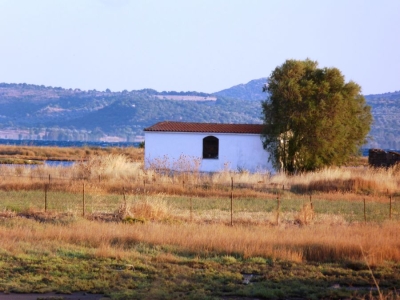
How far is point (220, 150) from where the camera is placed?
46.9 meters

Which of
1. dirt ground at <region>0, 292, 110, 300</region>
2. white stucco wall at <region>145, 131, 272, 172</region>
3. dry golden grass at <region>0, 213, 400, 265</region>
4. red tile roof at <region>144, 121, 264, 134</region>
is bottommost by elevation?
dirt ground at <region>0, 292, 110, 300</region>

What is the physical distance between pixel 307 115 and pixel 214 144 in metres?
7.48

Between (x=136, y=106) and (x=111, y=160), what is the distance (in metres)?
145

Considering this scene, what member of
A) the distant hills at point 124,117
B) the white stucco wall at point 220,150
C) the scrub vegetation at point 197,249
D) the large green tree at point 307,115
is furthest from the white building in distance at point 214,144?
the distant hills at point 124,117

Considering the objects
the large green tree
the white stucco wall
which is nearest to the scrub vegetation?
the large green tree

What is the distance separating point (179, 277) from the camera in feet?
43.1

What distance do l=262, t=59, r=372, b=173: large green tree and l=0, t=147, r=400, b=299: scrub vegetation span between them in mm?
13571

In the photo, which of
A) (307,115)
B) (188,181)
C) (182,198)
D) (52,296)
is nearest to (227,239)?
(52,296)

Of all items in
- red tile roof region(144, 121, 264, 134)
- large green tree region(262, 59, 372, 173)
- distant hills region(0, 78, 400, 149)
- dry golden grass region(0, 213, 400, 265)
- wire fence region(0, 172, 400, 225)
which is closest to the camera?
dry golden grass region(0, 213, 400, 265)

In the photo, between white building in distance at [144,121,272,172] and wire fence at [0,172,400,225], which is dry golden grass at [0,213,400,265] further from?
white building in distance at [144,121,272,172]

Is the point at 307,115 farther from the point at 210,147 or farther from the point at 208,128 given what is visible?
the point at 210,147

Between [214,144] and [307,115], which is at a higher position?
[307,115]

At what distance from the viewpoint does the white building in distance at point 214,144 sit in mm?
46312

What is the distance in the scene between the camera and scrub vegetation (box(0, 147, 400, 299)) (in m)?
12.4
